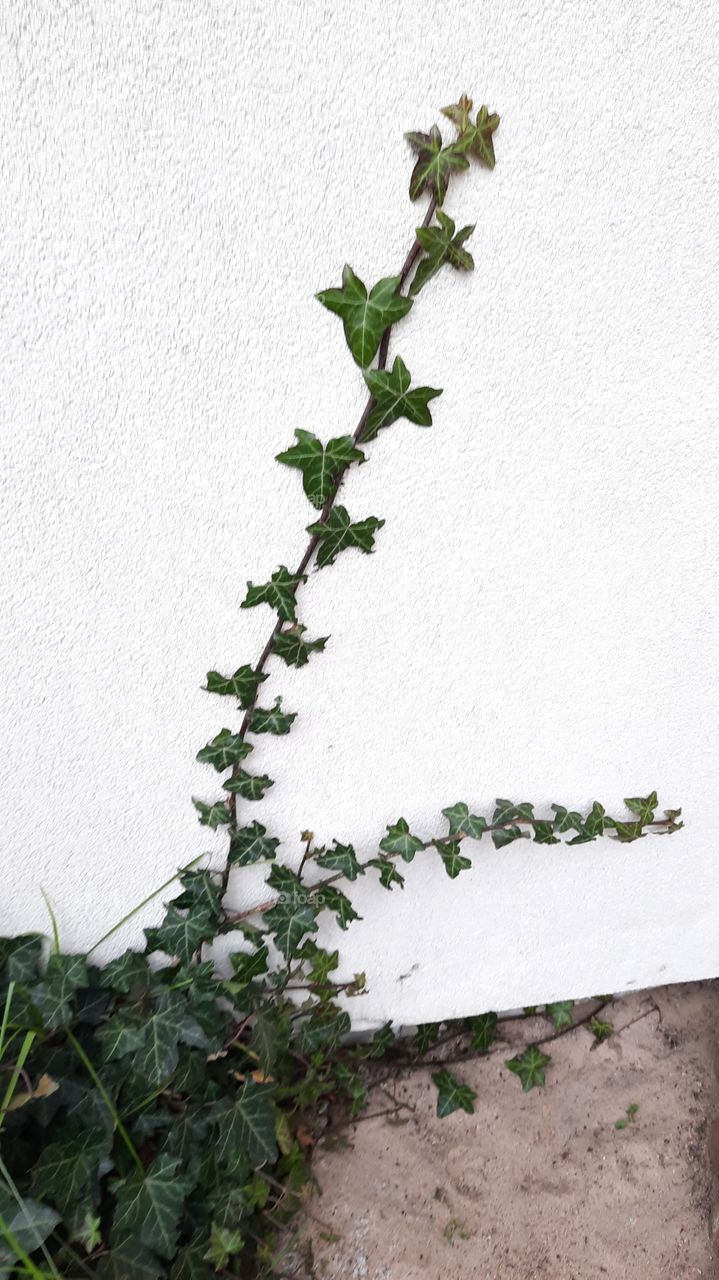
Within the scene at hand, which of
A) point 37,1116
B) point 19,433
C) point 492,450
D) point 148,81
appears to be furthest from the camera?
point 37,1116

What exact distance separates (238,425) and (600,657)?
731mm

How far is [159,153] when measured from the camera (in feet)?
2.58

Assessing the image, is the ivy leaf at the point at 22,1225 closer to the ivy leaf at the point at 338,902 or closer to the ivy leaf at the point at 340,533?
the ivy leaf at the point at 338,902

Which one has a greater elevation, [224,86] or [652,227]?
[224,86]

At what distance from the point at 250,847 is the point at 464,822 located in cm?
38

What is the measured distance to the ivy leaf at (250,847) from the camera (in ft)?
4.07

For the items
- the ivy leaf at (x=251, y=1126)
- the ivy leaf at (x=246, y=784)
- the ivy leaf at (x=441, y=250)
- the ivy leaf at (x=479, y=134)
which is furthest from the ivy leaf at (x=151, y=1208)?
the ivy leaf at (x=479, y=134)

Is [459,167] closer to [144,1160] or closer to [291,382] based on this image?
[291,382]

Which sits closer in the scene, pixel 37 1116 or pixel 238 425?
pixel 238 425

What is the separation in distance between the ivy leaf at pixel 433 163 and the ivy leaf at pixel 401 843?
3.14 ft

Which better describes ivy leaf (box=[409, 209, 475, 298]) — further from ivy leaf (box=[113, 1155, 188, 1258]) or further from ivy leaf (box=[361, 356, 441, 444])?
ivy leaf (box=[113, 1155, 188, 1258])

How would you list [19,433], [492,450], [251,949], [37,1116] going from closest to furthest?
[19,433], [492,450], [37,1116], [251,949]

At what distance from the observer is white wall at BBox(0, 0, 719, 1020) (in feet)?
2.57

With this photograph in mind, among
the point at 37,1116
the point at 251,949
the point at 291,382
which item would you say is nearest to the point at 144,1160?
the point at 37,1116
